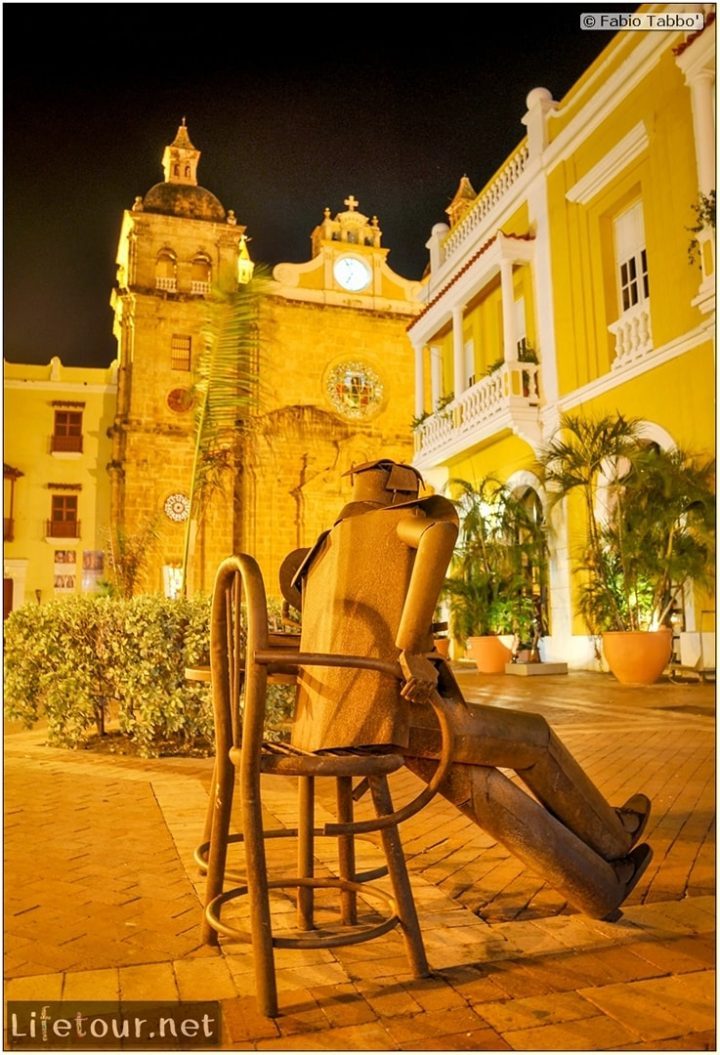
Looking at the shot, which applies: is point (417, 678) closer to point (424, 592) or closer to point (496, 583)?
point (424, 592)

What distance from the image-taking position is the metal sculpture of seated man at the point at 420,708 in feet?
5.86

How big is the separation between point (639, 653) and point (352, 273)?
24213 mm

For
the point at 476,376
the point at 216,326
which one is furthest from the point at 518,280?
the point at 216,326

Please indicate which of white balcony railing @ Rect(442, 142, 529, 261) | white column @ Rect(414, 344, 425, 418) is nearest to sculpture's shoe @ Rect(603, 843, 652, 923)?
white balcony railing @ Rect(442, 142, 529, 261)

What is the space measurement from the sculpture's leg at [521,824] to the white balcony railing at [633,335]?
10063 millimetres

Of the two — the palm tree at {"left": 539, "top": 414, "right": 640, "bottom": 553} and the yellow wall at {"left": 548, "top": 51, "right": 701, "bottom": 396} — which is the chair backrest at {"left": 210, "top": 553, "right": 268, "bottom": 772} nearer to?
Result: the palm tree at {"left": 539, "top": 414, "right": 640, "bottom": 553}

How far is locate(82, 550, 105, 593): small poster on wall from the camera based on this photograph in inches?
1056

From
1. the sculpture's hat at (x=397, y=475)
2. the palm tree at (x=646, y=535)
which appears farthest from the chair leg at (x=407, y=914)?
the palm tree at (x=646, y=535)

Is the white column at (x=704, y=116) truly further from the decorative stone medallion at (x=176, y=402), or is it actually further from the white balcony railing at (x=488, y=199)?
the decorative stone medallion at (x=176, y=402)

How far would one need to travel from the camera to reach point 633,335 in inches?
450

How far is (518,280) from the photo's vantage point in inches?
591

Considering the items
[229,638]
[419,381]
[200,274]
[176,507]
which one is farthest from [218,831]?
[200,274]

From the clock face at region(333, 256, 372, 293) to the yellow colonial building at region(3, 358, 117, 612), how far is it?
9235mm

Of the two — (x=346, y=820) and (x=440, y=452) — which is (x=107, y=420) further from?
(x=346, y=820)
